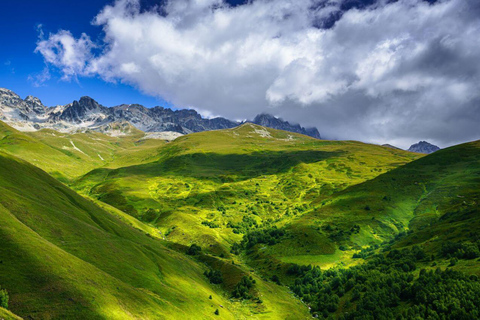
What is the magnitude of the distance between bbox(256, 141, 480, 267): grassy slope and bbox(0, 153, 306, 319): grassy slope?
4149 cm

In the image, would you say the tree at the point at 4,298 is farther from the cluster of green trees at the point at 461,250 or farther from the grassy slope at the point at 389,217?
the cluster of green trees at the point at 461,250

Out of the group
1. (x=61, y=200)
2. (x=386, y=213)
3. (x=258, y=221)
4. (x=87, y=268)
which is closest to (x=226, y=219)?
(x=258, y=221)

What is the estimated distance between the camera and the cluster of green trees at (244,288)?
7769 centimetres

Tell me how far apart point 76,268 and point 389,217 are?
146279mm

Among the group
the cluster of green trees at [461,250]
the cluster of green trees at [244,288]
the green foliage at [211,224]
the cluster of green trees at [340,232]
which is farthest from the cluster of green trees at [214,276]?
the cluster of green trees at [461,250]

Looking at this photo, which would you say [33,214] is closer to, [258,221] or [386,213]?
[258,221]

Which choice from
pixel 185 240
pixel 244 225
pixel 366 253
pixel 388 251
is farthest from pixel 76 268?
pixel 244 225

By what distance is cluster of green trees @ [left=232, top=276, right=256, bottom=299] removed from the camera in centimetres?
7769

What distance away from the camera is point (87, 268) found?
1633 inches

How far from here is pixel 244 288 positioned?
79312 mm

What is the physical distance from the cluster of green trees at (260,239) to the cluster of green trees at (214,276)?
41.0m

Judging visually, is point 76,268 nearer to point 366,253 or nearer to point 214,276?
point 214,276

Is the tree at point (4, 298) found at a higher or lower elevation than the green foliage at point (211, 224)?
lower

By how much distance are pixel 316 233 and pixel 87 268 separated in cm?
10981
